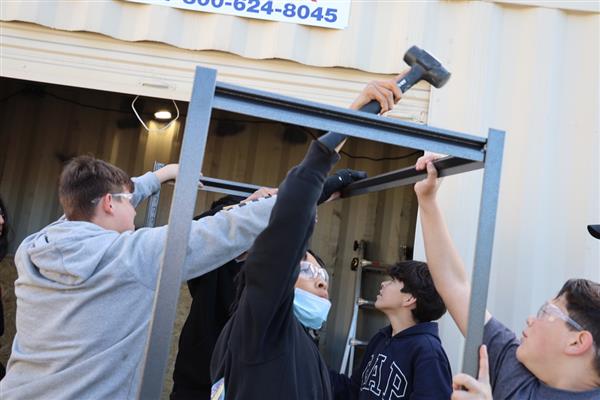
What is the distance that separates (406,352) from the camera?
255 cm

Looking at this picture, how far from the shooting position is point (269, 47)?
3.20 meters

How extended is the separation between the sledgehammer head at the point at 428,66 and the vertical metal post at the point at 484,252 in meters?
0.23

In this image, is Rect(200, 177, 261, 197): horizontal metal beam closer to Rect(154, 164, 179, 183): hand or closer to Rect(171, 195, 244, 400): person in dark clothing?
Rect(154, 164, 179, 183): hand

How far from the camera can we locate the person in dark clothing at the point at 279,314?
4.25 ft

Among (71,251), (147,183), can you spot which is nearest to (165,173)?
(147,183)

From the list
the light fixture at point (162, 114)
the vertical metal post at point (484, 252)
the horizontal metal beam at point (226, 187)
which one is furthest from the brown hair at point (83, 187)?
the light fixture at point (162, 114)

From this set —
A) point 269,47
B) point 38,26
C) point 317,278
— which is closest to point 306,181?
point 317,278

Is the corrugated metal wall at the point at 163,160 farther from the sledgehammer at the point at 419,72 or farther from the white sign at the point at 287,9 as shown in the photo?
the sledgehammer at the point at 419,72

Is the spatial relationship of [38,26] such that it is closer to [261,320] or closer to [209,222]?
[209,222]

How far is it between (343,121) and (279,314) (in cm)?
53

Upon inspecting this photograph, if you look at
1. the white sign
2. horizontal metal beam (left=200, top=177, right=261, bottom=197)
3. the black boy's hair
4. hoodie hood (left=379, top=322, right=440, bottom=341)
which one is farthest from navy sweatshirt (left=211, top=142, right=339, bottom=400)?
the white sign

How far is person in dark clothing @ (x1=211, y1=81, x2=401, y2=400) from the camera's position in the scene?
4.25 feet

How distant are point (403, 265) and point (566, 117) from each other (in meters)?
1.29

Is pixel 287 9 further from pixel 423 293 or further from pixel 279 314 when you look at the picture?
pixel 279 314
